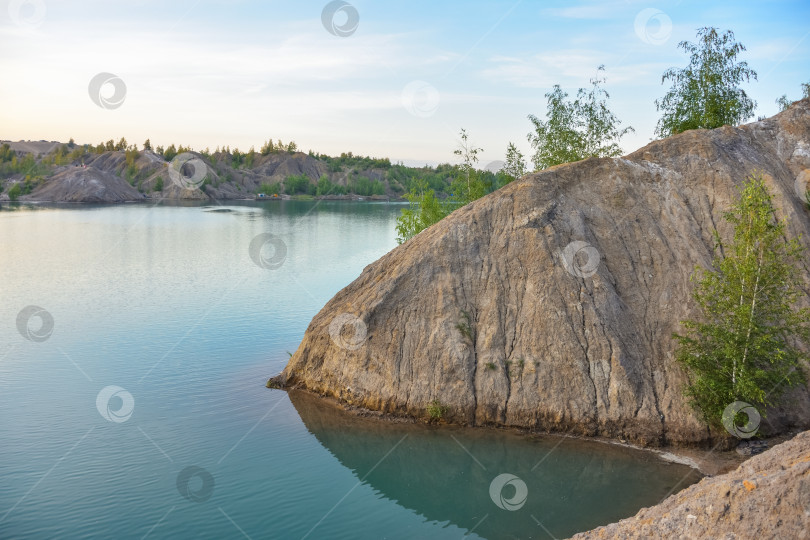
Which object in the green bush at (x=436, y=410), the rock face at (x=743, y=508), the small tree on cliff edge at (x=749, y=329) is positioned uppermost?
the small tree on cliff edge at (x=749, y=329)

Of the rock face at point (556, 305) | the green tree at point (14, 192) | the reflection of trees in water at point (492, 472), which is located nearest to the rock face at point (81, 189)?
the green tree at point (14, 192)

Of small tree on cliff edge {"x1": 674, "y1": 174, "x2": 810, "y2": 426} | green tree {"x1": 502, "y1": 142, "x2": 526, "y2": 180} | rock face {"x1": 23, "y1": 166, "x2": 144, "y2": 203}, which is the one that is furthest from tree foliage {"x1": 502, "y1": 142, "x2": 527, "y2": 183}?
rock face {"x1": 23, "y1": 166, "x2": 144, "y2": 203}

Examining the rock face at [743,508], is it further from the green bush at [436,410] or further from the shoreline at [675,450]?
the green bush at [436,410]

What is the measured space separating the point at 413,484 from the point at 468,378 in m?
4.78

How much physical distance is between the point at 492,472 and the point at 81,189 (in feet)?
584

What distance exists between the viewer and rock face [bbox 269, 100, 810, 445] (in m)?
22.2

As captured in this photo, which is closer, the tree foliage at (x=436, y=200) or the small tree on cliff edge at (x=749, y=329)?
the small tree on cliff edge at (x=749, y=329)

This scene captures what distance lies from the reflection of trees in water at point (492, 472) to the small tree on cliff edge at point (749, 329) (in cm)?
315

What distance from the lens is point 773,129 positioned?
31312 millimetres

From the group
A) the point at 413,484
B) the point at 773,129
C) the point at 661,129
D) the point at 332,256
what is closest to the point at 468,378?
the point at 413,484

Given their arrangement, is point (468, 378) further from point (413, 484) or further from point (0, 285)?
point (0, 285)

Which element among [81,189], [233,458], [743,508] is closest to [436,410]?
[233,458]

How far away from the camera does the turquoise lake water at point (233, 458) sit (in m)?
17.0

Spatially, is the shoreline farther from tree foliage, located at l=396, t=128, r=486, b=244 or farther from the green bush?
tree foliage, located at l=396, t=128, r=486, b=244
